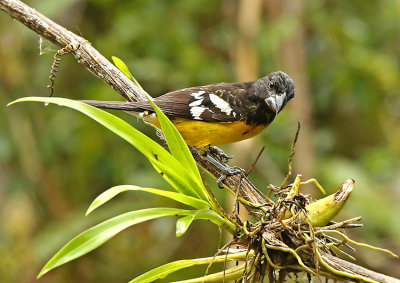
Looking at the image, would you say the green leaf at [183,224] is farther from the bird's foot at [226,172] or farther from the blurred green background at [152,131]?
the blurred green background at [152,131]

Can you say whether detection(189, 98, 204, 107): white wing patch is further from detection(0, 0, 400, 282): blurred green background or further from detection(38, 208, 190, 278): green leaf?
detection(38, 208, 190, 278): green leaf

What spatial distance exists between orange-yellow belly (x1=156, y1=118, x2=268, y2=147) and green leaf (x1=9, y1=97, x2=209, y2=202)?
Answer: 105 centimetres

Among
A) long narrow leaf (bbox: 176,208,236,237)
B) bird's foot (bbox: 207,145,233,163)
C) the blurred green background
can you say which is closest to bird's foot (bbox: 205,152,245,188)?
bird's foot (bbox: 207,145,233,163)

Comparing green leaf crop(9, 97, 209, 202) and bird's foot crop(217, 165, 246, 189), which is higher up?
bird's foot crop(217, 165, 246, 189)

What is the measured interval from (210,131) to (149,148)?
114cm

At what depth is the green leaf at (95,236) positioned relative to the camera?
1505mm

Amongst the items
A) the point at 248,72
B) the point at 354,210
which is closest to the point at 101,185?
the point at 248,72

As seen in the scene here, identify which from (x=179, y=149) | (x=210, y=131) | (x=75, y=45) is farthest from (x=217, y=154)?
(x=179, y=149)

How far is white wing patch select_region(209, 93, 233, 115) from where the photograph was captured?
2944 mm

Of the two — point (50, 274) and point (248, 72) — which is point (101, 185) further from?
point (248, 72)

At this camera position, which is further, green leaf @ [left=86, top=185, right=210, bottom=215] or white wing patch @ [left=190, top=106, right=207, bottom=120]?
white wing patch @ [left=190, top=106, right=207, bottom=120]

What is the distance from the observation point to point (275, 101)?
294cm

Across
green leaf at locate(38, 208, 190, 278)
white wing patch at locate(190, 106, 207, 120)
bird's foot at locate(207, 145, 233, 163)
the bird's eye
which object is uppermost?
the bird's eye

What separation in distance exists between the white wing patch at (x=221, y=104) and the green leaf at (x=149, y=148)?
1185mm
